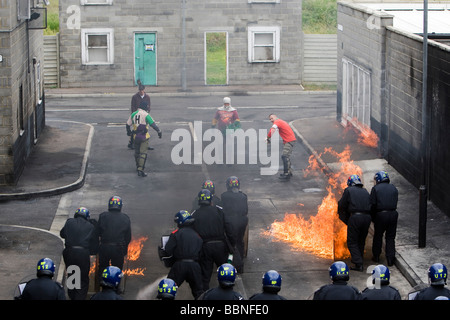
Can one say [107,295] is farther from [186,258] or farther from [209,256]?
[209,256]

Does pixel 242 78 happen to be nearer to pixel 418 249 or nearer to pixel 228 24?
pixel 228 24

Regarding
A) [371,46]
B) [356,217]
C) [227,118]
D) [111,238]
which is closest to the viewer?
[111,238]

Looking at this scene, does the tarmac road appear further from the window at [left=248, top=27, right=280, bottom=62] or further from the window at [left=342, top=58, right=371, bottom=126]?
the window at [left=248, top=27, right=280, bottom=62]

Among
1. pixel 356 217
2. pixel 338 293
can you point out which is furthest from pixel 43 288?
pixel 356 217

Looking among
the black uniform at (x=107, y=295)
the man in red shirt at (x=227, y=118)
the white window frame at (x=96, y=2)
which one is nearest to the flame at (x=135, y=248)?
the black uniform at (x=107, y=295)

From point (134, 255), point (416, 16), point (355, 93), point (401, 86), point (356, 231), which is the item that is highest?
point (416, 16)

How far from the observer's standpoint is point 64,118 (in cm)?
3216

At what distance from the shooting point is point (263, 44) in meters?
39.9

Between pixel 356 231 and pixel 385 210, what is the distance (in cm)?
66

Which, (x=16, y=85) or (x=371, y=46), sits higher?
(x=371, y=46)

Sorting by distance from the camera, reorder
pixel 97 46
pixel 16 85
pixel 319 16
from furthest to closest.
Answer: pixel 319 16
pixel 97 46
pixel 16 85

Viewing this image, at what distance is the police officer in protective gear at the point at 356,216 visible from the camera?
1597cm

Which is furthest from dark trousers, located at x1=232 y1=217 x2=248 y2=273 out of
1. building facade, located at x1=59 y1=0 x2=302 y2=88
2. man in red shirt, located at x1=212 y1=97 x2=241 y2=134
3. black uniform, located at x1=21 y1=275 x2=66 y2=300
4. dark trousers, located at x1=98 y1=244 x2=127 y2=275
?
building facade, located at x1=59 y1=0 x2=302 y2=88

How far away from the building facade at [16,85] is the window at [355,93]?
9.67 m
